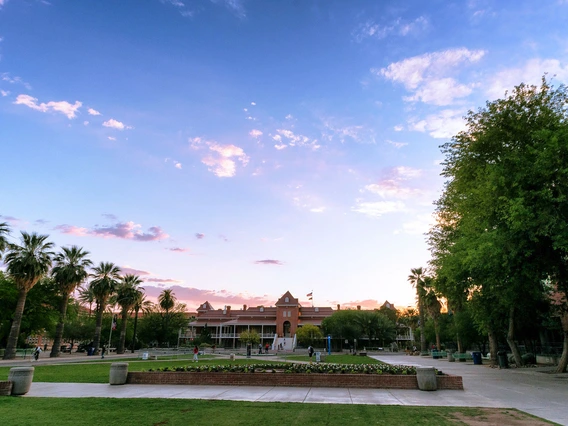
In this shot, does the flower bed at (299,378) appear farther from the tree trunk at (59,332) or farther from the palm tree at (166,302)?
the palm tree at (166,302)

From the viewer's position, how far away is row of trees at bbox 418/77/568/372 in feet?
53.9

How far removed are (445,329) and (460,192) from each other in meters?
44.5

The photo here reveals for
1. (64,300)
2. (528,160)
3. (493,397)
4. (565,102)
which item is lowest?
(493,397)

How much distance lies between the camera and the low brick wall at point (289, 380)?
15062 millimetres

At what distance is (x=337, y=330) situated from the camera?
74.9 m

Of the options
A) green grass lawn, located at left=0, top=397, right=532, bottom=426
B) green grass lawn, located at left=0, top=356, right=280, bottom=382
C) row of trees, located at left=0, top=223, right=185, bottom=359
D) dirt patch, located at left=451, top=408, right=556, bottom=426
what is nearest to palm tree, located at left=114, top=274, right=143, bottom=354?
row of trees, located at left=0, top=223, right=185, bottom=359

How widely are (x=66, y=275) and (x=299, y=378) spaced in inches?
1580

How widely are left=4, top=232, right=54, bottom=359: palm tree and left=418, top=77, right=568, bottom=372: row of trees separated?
38.7 metres

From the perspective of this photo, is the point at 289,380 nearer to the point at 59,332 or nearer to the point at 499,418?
the point at 499,418

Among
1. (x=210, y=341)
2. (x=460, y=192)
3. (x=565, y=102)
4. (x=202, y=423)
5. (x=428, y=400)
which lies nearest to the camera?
(x=202, y=423)

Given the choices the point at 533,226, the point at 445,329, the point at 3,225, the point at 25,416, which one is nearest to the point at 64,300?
the point at 3,225

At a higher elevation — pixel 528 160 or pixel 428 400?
pixel 528 160

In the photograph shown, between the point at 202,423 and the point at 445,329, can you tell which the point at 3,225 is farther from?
the point at 445,329

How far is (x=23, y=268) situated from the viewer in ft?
128
